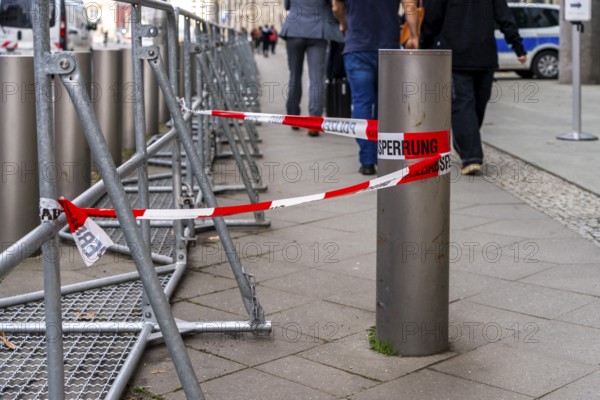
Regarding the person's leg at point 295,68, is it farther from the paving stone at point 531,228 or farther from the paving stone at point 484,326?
the paving stone at point 484,326

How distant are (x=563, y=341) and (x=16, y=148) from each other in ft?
10.6

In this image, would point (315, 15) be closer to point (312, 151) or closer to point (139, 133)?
point (312, 151)

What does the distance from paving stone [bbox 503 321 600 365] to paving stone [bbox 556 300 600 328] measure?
0.06 metres

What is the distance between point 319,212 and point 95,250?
4.48 m

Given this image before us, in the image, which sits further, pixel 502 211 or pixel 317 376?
pixel 502 211

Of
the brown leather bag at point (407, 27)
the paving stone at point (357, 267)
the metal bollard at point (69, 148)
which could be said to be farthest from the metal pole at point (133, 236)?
the brown leather bag at point (407, 27)

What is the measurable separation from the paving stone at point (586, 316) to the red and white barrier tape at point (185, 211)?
996 millimetres

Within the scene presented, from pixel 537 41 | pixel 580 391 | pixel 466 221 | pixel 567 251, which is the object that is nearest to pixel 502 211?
pixel 466 221

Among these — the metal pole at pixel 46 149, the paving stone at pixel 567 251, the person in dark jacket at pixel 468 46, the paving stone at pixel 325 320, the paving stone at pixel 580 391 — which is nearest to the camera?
the metal pole at pixel 46 149

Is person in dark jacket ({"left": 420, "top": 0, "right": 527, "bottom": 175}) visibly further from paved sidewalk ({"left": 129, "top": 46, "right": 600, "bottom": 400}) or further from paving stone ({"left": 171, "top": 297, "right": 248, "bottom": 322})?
paving stone ({"left": 171, "top": 297, "right": 248, "bottom": 322})

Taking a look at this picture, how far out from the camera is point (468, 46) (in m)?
8.33

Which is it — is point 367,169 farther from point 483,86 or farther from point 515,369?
point 515,369

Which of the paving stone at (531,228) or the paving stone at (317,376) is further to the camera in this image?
the paving stone at (531,228)

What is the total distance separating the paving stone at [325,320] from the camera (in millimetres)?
4289
